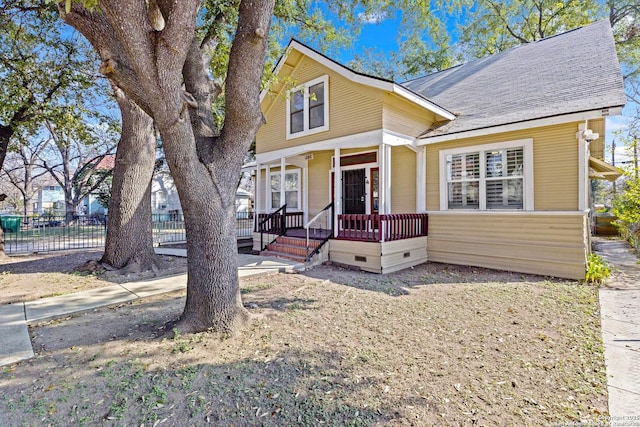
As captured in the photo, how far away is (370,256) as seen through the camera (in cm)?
845

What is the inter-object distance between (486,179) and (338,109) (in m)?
4.65

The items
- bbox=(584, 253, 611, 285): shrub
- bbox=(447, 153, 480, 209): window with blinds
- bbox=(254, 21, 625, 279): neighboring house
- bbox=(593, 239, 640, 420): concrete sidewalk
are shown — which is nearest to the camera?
bbox=(593, 239, 640, 420): concrete sidewalk

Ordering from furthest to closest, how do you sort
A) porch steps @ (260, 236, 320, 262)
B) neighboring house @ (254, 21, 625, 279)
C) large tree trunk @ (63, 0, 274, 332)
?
porch steps @ (260, 236, 320, 262) < neighboring house @ (254, 21, 625, 279) < large tree trunk @ (63, 0, 274, 332)

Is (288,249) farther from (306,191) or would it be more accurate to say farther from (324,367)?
(324,367)

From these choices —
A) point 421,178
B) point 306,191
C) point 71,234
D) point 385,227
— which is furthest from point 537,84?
point 71,234

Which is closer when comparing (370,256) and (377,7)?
(370,256)

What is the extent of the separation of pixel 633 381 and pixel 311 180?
33.5 ft

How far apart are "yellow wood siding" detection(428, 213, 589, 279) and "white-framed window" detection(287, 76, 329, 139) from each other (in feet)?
15.2

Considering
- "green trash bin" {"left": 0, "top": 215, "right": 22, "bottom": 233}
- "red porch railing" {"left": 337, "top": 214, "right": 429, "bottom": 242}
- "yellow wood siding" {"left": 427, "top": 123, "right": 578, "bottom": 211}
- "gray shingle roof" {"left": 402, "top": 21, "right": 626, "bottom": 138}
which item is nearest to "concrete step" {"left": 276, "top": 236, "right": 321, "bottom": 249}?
"red porch railing" {"left": 337, "top": 214, "right": 429, "bottom": 242}

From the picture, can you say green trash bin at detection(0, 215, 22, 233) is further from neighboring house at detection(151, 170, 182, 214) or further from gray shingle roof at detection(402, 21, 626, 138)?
gray shingle roof at detection(402, 21, 626, 138)

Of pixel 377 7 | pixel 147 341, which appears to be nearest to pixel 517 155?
pixel 377 7

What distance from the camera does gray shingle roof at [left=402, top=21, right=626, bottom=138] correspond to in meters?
7.48

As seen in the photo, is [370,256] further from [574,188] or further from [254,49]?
[254,49]

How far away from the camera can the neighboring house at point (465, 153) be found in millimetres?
7436
